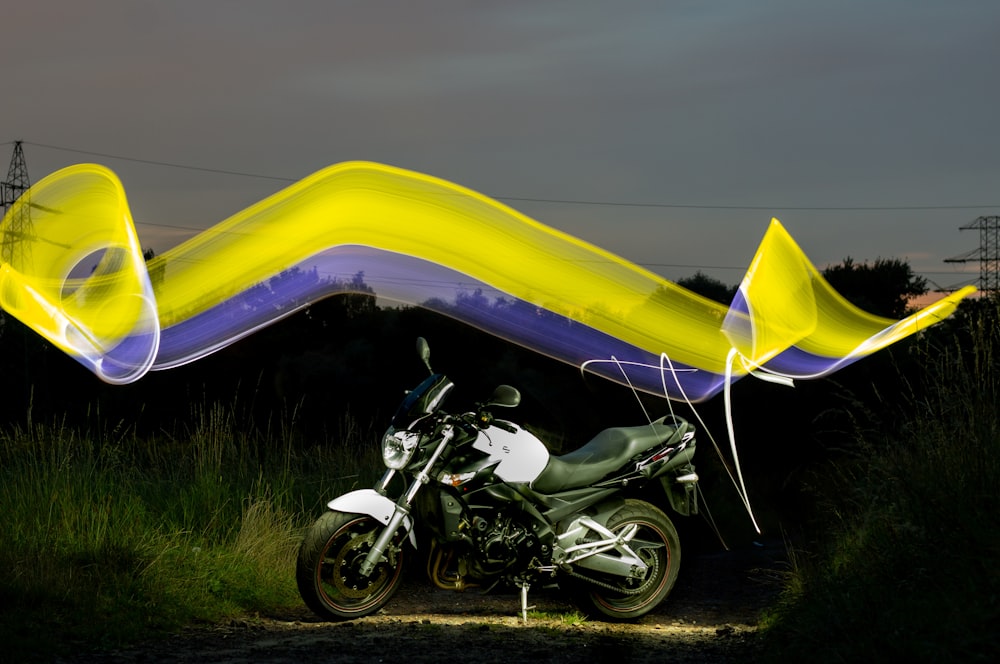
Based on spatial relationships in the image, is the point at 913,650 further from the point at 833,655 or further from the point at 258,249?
the point at 258,249

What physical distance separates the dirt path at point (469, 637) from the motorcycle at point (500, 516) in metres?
0.28

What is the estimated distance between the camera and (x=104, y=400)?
3659cm

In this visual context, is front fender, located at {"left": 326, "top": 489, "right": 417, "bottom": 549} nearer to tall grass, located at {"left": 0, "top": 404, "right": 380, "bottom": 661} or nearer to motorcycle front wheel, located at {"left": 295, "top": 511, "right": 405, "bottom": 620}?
motorcycle front wheel, located at {"left": 295, "top": 511, "right": 405, "bottom": 620}

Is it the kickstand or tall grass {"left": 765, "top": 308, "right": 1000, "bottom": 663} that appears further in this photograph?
the kickstand

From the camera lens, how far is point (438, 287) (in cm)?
1314

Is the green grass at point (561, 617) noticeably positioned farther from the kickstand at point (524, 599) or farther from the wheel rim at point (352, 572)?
the wheel rim at point (352, 572)

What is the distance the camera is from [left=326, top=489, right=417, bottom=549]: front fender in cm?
772

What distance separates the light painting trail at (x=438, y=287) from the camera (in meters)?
11.8

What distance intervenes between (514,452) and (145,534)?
11.3 ft

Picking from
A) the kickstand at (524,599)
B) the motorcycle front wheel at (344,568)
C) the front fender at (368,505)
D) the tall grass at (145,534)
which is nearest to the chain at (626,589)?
the kickstand at (524,599)

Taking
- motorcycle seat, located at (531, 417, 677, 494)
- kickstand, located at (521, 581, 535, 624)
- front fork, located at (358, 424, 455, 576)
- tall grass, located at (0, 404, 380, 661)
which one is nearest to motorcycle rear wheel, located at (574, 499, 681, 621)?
motorcycle seat, located at (531, 417, 677, 494)

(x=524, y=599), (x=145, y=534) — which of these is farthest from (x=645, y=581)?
(x=145, y=534)

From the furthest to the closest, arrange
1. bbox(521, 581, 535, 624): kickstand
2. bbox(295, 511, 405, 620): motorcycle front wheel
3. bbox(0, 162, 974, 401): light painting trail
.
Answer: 1. bbox(0, 162, 974, 401): light painting trail
2. bbox(521, 581, 535, 624): kickstand
3. bbox(295, 511, 405, 620): motorcycle front wheel

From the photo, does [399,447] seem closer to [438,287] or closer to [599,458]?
[599,458]
